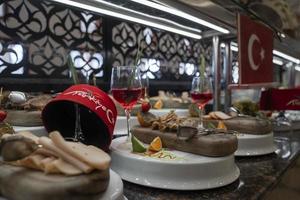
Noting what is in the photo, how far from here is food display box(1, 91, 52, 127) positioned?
2.42 feet

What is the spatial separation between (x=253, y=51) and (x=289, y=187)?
46cm

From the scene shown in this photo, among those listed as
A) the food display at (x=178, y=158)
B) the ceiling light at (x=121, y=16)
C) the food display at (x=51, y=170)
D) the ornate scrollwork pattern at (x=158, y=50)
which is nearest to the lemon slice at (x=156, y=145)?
the food display at (x=178, y=158)

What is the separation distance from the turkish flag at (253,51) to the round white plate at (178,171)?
0.45 m

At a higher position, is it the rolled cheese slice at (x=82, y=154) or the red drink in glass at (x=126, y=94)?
the red drink in glass at (x=126, y=94)

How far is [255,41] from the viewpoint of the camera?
1.05 m

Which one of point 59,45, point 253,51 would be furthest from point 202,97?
point 59,45

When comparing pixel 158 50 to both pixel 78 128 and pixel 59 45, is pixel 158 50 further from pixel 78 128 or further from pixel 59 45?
pixel 78 128

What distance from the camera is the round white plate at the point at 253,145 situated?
31.9 inches

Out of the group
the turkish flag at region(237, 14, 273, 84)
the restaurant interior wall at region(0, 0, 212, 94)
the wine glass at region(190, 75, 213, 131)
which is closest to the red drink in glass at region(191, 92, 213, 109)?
the wine glass at region(190, 75, 213, 131)

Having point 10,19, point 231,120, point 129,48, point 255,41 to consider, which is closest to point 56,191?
point 231,120

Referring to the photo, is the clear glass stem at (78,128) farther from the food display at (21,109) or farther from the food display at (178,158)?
the food display at (21,109)

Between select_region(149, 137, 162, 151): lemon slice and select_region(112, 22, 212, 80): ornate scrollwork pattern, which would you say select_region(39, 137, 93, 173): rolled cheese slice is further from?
select_region(112, 22, 212, 80): ornate scrollwork pattern

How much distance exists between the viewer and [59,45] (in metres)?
1.50

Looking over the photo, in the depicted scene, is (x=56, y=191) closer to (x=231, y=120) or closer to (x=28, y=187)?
(x=28, y=187)
